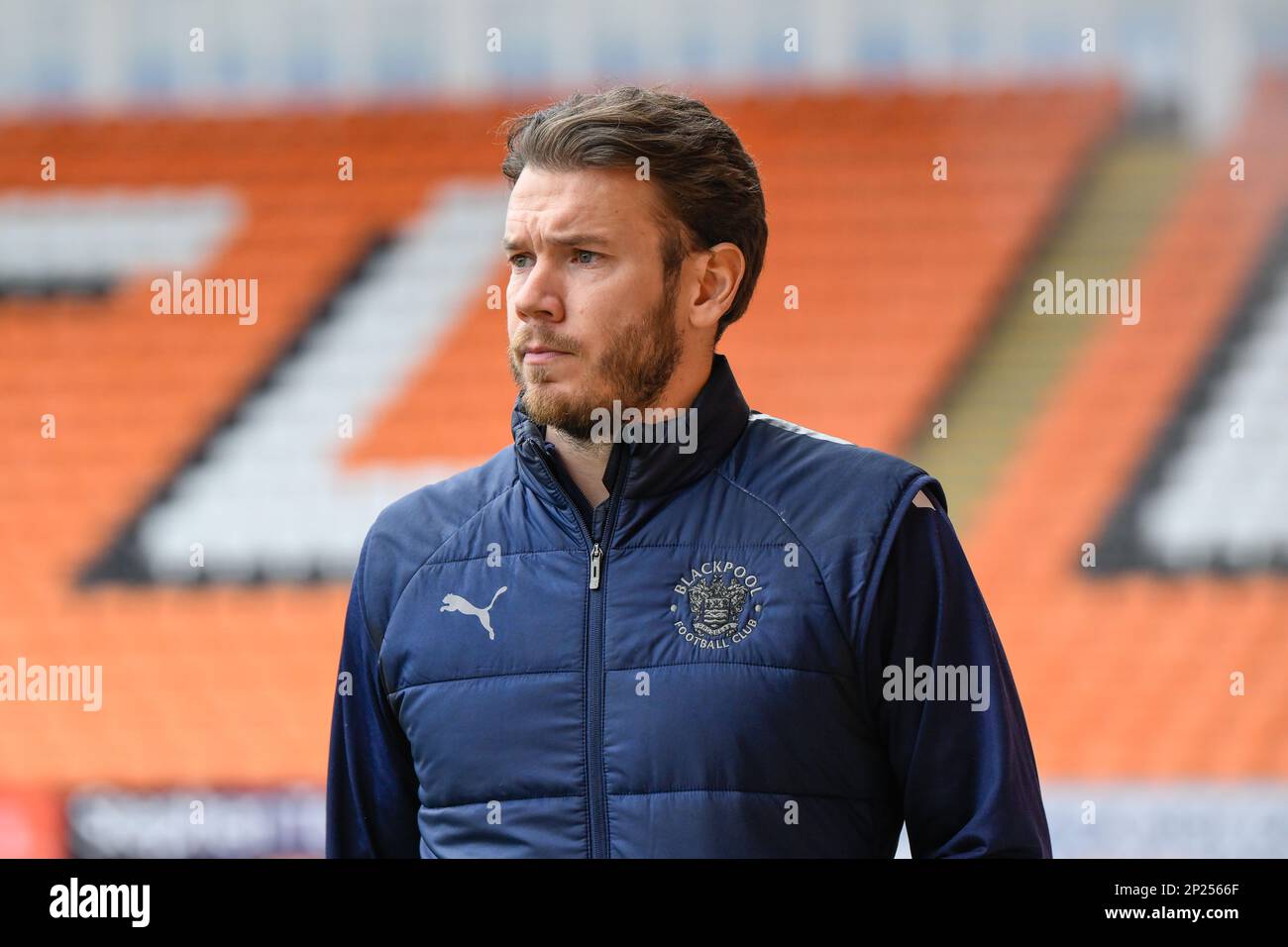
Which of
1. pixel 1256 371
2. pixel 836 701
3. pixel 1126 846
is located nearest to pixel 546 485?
pixel 836 701

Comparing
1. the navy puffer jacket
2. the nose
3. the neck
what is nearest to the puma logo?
the navy puffer jacket

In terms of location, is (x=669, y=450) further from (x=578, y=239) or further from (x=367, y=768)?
(x=367, y=768)

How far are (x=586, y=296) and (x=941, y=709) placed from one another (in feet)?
1.34

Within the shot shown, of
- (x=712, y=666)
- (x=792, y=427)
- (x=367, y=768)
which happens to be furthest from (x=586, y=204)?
(x=367, y=768)

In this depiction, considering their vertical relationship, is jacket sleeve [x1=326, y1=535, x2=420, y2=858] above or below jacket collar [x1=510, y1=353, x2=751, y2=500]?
below

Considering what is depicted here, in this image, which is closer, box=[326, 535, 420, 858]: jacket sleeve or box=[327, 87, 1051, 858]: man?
box=[327, 87, 1051, 858]: man

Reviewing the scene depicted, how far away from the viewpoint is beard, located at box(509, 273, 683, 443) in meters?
1.19

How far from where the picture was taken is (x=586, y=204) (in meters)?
1.19

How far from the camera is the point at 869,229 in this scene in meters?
5.02

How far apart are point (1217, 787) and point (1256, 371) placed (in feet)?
4.46

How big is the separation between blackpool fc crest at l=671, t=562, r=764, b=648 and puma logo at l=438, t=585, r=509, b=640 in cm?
14

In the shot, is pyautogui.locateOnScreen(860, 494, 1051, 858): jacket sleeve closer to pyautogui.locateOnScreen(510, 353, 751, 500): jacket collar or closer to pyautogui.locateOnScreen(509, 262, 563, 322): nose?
pyautogui.locateOnScreen(510, 353, 751, 500): jacket collar

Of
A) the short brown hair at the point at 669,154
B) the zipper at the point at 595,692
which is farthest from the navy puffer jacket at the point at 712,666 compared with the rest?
the short brown hair at the point at 669,154
